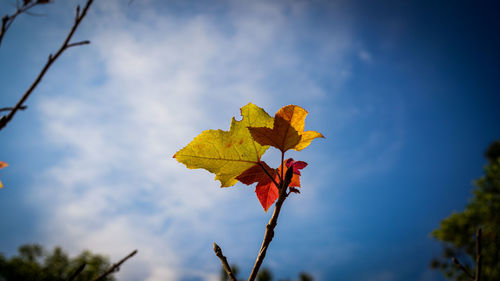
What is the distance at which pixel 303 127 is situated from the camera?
0.80 meters

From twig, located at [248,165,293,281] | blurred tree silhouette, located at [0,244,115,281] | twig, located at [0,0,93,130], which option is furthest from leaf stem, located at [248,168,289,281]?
blurred tree silhouette, located at [0,244,115,281]

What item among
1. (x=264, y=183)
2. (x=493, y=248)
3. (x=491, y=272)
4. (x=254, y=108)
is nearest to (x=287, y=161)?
(x=264, y=183)

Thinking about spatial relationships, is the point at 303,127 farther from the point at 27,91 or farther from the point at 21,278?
the point at 21,278

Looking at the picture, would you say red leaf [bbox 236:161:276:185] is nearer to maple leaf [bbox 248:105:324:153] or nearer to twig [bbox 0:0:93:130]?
maple leaf [bbox 248:105:324:153]

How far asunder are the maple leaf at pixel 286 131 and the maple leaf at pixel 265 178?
0.32ft

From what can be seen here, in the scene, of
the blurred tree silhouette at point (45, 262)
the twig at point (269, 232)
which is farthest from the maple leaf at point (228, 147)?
the blurred tree silhouette at point (45, 262)

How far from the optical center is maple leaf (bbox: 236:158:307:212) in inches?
33.8

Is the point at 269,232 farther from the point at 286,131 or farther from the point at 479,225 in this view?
the point at 479,225

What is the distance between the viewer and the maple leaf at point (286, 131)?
776mm

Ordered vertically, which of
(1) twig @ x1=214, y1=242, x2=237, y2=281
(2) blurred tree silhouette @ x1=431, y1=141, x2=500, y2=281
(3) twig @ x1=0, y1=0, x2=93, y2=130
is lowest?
(1) twig @ x1=214, y1=242, x2=237, y2=281

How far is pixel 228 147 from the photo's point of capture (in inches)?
33.1

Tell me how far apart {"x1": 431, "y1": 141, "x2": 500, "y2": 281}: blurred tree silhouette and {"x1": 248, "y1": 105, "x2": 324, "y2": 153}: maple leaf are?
15330 millimetres

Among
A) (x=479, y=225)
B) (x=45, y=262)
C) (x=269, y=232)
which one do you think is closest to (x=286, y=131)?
(x=269, y=232)

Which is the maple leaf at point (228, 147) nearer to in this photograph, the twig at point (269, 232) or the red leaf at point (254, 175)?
the red leaf at point (254, 175)
